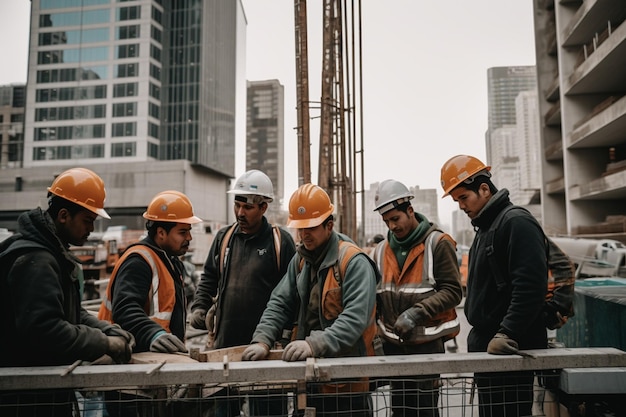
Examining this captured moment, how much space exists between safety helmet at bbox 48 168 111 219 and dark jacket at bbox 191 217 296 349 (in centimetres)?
123

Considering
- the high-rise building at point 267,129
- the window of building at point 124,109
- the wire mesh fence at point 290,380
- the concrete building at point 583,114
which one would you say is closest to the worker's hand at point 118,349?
the wire mesh fence at point 290,380

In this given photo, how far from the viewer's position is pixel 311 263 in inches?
100

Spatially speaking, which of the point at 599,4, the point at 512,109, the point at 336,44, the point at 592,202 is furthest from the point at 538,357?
the point at 512,109

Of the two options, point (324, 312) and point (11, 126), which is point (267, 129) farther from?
point (324, 312)

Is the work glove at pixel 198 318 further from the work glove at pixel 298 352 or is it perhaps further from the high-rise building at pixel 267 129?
the high-rise building at pixel 267 129

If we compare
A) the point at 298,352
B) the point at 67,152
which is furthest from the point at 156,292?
the point at 67,152

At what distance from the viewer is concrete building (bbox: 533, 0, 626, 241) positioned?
1931cm

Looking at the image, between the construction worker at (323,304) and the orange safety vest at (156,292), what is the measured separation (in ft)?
1.98

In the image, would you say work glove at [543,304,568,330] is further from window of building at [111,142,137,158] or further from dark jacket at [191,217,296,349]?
window of building at [111,142,137,158]

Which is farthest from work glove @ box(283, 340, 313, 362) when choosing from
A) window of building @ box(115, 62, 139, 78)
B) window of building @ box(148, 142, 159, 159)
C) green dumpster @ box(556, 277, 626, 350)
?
window of building @ box(115, 62, 139, 78)

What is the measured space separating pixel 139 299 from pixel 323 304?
105cm

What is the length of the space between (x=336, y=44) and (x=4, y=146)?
193 feet

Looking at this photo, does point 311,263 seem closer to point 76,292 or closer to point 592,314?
point 76,292

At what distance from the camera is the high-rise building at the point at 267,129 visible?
97.1 meters
